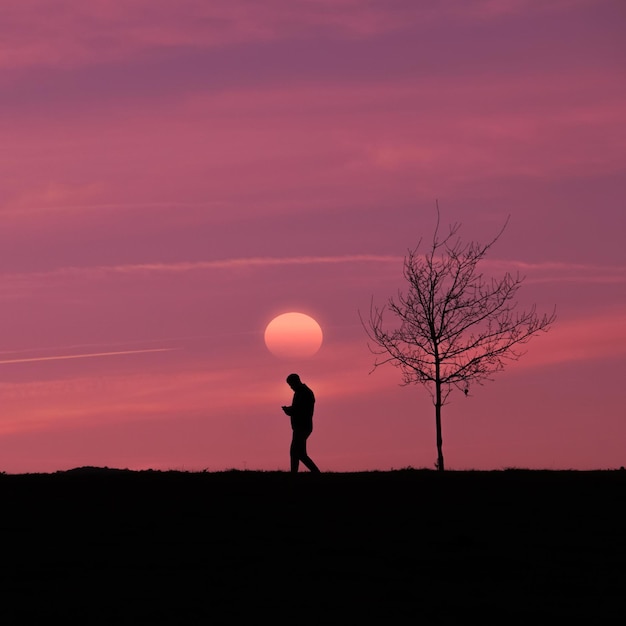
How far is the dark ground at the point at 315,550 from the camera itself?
49.8ft

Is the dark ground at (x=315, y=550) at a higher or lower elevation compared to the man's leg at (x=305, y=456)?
lower

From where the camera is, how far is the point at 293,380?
26469mm

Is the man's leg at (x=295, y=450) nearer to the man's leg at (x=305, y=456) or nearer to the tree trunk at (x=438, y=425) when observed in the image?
the man's leg at (x=305, y=456)

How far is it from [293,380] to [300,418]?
33.8 inches

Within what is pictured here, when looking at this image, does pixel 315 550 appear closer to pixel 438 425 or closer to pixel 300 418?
pixel 300 418

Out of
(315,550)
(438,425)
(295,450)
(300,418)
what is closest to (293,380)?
(300,418)

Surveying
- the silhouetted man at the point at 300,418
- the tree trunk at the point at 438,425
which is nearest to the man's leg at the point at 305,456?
the silhouetted man at the point at 300,418

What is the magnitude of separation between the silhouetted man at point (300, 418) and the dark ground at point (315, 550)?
6.35 feet

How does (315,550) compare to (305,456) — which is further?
(305,456)

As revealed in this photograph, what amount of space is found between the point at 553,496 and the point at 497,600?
23.2ft

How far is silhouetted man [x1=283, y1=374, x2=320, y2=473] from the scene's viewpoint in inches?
1043

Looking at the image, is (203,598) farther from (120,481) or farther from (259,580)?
(120,481)

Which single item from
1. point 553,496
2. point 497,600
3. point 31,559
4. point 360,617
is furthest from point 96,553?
point 553,496

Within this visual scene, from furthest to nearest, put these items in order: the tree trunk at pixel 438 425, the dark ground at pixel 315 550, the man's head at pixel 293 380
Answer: the tree trunk at pixel 438 425
the man's head at pixel 293 380
the dark ground at pixel 315 550
